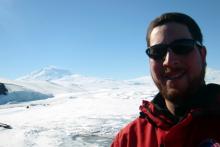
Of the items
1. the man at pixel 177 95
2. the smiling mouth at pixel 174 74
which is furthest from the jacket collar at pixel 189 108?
the smiling mouth at pixel 174 74

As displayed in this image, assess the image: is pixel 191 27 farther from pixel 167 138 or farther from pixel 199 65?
pixel 167 138

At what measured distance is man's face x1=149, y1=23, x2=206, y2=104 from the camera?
1.80 metres

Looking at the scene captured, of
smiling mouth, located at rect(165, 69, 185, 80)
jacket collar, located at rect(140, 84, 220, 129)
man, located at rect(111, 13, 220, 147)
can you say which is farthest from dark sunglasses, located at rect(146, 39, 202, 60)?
jacket collar, located at rect(140, 84, 220, 129)

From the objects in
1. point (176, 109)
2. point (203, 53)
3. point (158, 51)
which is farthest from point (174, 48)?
point (176, 109)

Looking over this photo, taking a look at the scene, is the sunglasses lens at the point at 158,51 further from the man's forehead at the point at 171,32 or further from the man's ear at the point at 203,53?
the man's ear at the point at 203,53

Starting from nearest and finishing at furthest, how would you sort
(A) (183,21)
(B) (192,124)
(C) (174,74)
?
(B) (192,124) < (C) (174,74) < (A) (183,21)

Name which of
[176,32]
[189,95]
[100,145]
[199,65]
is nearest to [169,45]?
[176,32]

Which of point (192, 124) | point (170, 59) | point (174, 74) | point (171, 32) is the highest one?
point (171, 32)

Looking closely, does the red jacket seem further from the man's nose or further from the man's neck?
the man's nose

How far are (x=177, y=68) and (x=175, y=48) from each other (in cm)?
15

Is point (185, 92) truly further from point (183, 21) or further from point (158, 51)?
point (183, 21)

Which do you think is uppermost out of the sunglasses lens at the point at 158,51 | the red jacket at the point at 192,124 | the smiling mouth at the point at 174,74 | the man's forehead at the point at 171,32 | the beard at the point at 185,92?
the man's forehead at the point at 171,32

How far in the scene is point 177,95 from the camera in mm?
1802

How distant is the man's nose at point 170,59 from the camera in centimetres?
185
